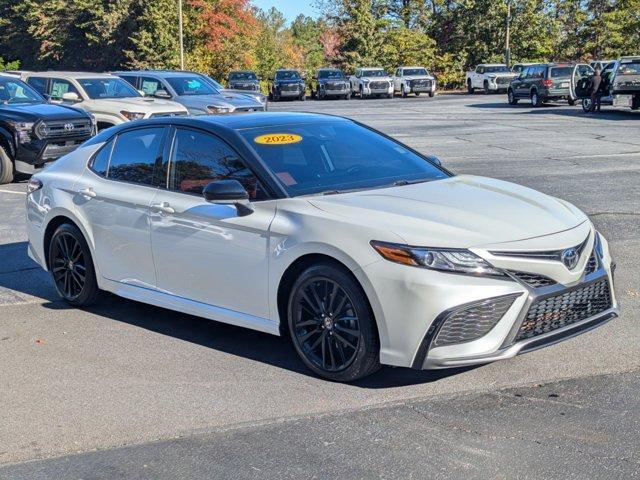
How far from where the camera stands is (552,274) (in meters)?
5.20

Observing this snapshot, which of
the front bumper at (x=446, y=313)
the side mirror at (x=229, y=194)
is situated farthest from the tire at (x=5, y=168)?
the front bumper at (x=446, y=313)

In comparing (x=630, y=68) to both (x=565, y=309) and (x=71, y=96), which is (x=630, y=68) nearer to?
(x=71, y=96)

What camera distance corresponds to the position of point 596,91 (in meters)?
31.7

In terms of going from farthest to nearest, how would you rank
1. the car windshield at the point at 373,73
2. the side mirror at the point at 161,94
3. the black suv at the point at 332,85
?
1. the car windshield at the point at 373,73
2. the black suv at the point at 332,85
3. the side mirror at the point at 161,94

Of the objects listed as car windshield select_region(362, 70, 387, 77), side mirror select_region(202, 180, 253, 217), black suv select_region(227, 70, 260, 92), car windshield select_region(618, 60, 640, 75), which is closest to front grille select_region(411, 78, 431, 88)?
car windshield select_region(362, 70, 387, 77)

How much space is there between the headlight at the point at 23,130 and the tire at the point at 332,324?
434 inches

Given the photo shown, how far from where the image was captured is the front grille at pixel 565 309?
17.0 feet

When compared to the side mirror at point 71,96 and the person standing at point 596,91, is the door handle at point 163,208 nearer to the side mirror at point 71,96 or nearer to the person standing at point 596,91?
the side mirror at point 71,96

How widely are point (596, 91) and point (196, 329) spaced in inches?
1078

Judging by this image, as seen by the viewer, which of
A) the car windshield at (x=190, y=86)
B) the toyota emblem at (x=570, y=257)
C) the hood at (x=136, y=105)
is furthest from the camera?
the car windshield at (x=190, y=86)

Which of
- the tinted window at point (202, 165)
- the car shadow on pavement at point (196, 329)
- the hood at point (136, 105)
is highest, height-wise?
the tinted window at point (202, 165)

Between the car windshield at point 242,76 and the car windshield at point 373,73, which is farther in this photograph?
the car windshield at point 373,73

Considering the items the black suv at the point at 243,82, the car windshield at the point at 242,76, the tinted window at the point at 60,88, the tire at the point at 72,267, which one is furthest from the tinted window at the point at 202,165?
the car windshield at the point at 242,76

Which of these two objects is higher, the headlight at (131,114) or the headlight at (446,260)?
the headlight at (446,260)
